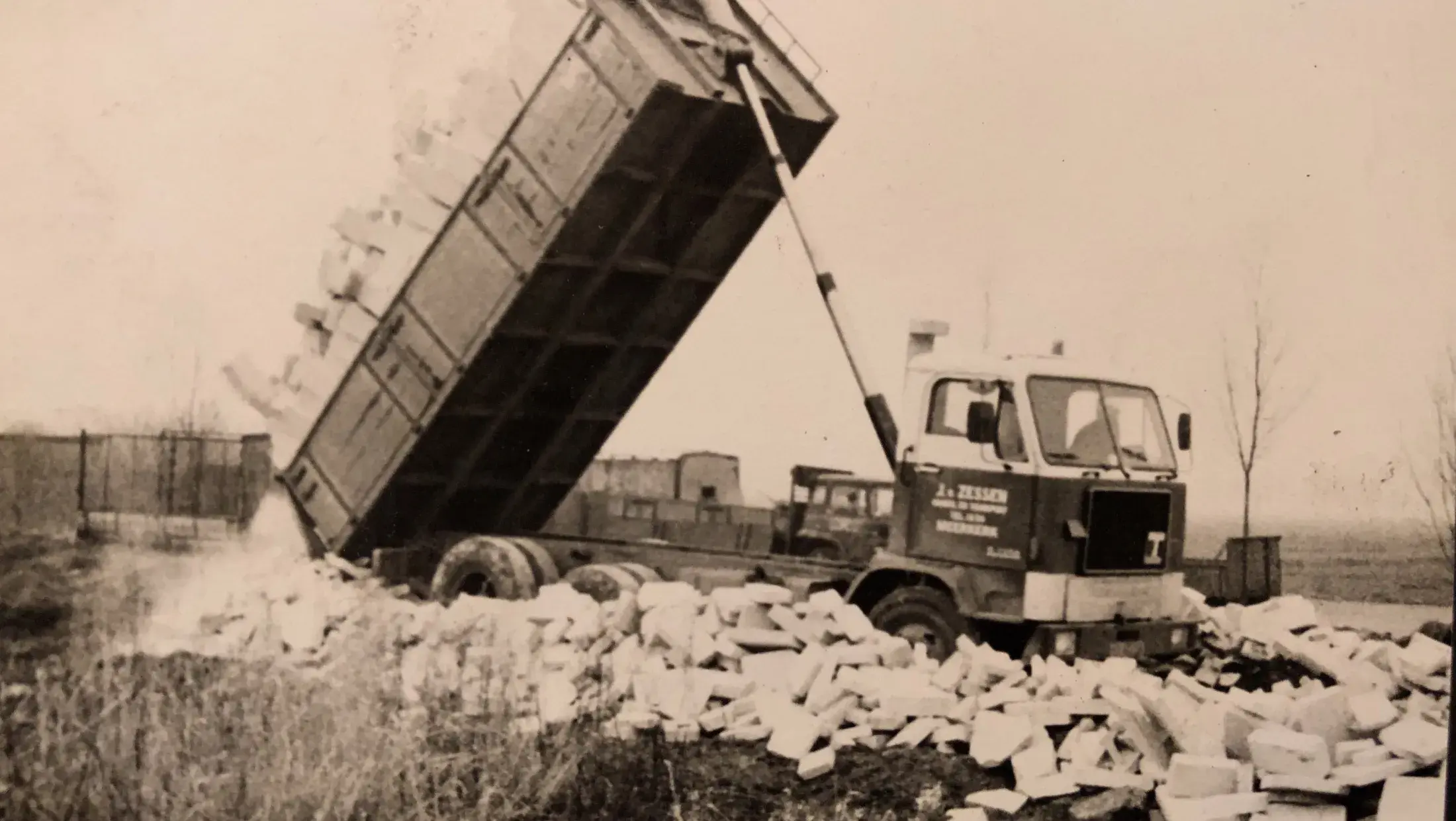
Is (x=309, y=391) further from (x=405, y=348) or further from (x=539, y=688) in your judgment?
(x=539, y=688)


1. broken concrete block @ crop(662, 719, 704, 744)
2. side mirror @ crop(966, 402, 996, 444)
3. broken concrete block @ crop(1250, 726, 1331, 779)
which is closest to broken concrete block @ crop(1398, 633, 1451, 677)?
broken concrete block @ crop(1250, 726, 1331, 779)

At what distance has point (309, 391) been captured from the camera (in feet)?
22.1

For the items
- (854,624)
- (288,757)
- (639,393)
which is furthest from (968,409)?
(288,757)

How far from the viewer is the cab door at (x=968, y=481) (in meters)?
5.19

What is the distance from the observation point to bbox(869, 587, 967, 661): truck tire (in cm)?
524

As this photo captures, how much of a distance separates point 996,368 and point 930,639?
1.10 m

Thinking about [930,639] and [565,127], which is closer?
[930,639]

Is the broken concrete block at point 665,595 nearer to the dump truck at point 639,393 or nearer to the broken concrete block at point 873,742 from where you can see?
the dump truck at point 639,393

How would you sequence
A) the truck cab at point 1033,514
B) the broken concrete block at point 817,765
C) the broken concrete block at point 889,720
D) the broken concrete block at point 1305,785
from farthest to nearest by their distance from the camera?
the truck cab at point 1033,514, the broken concrete block at point 889,720, the broken concrete block at point 817,765, the broken concrete block at point 1305,785

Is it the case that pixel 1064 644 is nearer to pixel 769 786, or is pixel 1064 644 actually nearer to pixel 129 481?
pixel 769 786

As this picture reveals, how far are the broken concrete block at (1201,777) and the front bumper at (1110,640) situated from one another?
43.7 inches

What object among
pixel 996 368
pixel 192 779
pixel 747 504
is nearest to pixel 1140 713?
pixel 996 368

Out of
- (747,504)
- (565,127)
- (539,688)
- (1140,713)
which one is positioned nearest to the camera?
(1140,713)

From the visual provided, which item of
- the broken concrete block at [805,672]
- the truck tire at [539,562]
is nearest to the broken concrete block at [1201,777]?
the broken concrete block at [805,672]
